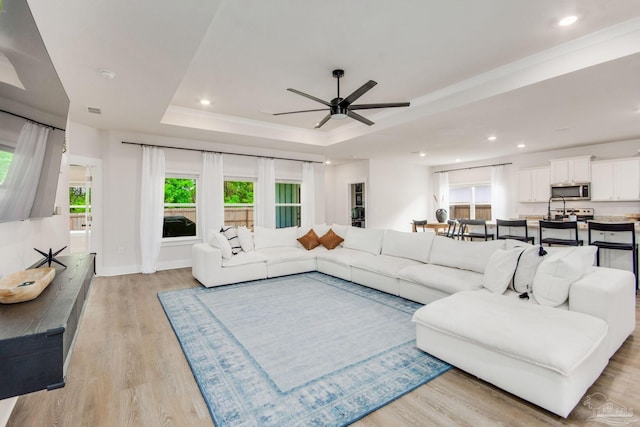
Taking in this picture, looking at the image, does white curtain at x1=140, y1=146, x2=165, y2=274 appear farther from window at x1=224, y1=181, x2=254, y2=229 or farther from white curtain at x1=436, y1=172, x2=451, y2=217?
white curtain at x1=436, y1=172, x2=451, y2=217

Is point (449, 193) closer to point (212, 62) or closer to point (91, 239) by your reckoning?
point (212, 62)

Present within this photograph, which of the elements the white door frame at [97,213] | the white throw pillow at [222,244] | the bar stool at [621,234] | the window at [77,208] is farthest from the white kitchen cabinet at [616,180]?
the window at [77,208]

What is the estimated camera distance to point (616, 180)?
20.9ft

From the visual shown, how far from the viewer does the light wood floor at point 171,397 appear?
1765 mm

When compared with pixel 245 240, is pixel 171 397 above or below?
below

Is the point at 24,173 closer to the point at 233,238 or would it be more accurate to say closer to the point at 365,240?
the point at 233,238

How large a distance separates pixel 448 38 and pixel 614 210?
257 inches

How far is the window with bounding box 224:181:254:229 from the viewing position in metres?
6.82

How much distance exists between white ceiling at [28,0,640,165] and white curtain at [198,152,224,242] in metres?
0.88

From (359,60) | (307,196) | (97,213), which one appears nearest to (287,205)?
(307,196)

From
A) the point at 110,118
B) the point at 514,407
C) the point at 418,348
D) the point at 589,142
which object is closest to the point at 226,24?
the point at 110,118

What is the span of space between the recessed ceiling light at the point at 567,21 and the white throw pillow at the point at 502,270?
2.13 m

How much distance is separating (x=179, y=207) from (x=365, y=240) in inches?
153

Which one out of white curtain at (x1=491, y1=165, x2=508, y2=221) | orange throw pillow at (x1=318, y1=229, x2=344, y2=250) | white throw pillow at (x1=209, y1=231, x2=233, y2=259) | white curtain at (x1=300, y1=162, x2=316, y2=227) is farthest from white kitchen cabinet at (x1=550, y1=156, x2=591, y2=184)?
white throw pillow at (x1=209, y1=231, x2=233, y2=259)
